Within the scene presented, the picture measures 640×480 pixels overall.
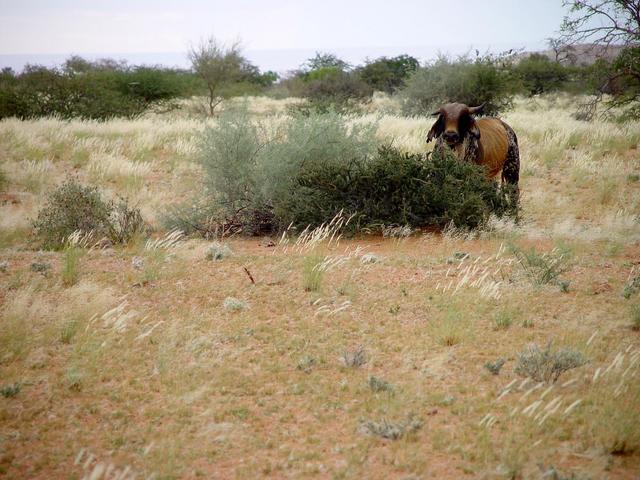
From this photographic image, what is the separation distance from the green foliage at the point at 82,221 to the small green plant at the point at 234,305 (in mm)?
3329

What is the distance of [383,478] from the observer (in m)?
3.04

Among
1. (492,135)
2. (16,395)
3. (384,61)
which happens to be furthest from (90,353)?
(384,61)

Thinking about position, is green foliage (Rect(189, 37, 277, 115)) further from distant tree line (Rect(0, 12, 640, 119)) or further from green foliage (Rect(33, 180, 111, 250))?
green foliage (Rect(33, 180, 111, 250))

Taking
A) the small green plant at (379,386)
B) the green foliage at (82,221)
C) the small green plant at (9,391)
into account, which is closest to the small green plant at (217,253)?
the green foliage at (82,221)

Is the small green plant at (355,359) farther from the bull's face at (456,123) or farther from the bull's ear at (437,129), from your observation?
the bull's ear at (437,129)

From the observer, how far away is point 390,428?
3.39m

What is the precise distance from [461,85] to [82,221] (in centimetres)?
1622

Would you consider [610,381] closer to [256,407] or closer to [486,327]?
[486,327]

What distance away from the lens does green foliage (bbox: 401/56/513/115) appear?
832 inches

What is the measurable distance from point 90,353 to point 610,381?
3604 millimetres

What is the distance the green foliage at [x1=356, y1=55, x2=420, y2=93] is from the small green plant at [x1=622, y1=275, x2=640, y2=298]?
1130 inches

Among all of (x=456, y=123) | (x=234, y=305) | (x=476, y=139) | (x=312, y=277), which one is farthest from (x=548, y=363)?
(x=476, y=139)

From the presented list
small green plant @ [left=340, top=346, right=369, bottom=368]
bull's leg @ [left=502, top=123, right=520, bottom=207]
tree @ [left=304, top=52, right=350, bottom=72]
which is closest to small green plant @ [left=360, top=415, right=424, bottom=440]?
small green plant @ [left=340, top=346, right=369, bottom=368]

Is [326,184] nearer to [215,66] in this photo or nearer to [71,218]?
[71,218]
